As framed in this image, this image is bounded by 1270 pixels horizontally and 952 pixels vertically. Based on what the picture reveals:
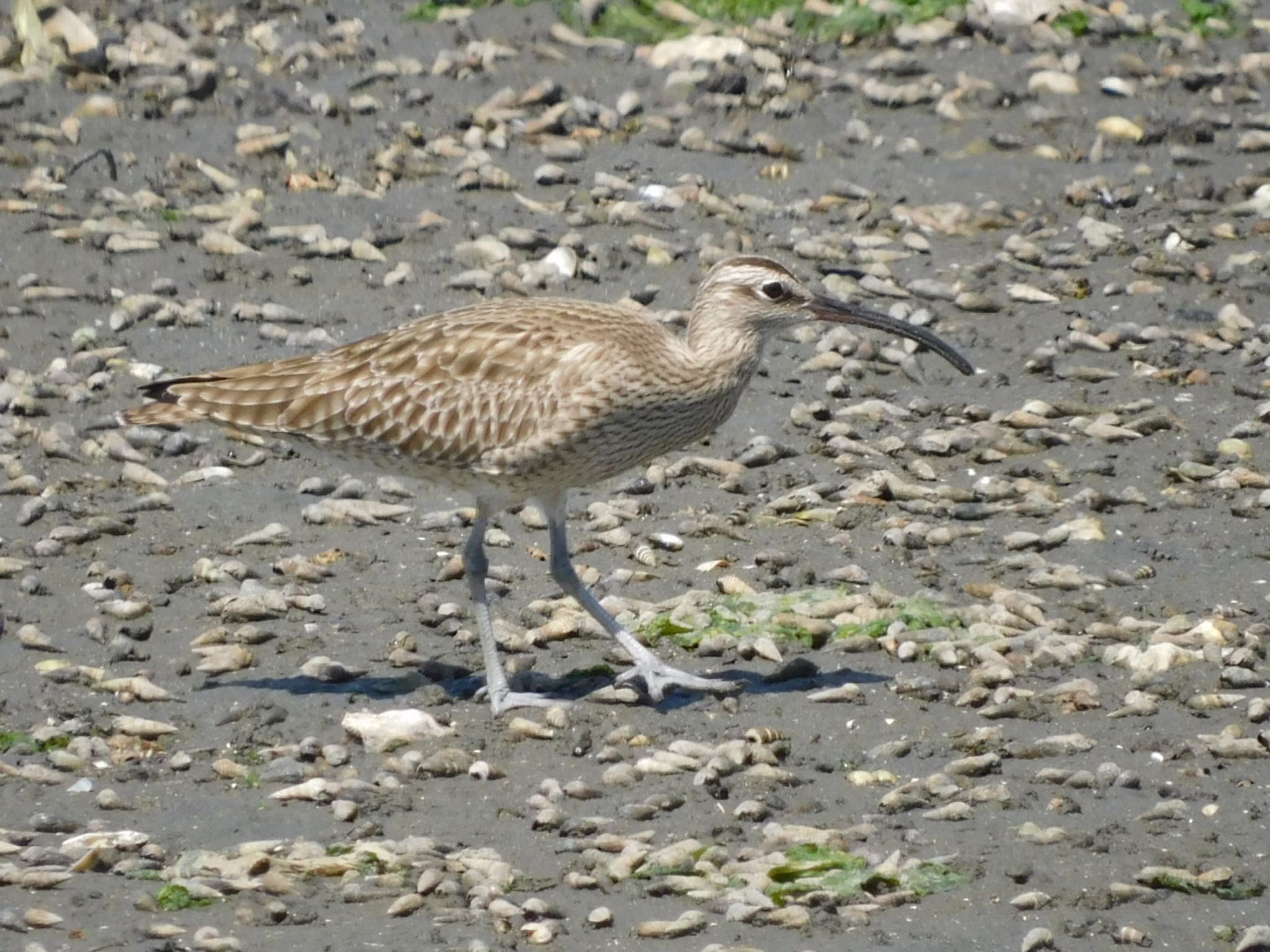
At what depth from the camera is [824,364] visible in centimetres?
1249

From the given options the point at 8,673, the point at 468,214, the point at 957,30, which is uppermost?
the point at 957,30

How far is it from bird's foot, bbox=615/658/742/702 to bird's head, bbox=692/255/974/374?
169cm

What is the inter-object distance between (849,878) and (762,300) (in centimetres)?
325

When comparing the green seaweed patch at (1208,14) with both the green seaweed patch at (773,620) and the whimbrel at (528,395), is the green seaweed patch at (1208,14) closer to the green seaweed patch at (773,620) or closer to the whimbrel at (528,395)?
the whimbrel at (528,395)

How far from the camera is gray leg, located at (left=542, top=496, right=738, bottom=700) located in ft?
29.8

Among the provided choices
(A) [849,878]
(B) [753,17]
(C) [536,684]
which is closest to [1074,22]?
(B) [753,17]

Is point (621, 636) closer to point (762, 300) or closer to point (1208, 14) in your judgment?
point (762, 300)

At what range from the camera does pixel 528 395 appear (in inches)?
368

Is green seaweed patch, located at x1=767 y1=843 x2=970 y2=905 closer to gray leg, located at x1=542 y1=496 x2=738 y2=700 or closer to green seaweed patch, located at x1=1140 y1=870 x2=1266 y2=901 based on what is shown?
green seaweed patch, located at x1=1140 y1=870 x2=1266 y2=901

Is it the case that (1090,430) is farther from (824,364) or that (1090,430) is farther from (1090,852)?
(1090,852)

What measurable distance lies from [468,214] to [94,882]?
713cm

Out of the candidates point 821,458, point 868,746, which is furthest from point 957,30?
point 868,746

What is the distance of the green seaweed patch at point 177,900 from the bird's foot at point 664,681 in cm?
241

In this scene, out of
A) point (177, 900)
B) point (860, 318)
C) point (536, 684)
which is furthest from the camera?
point (860, 318)
